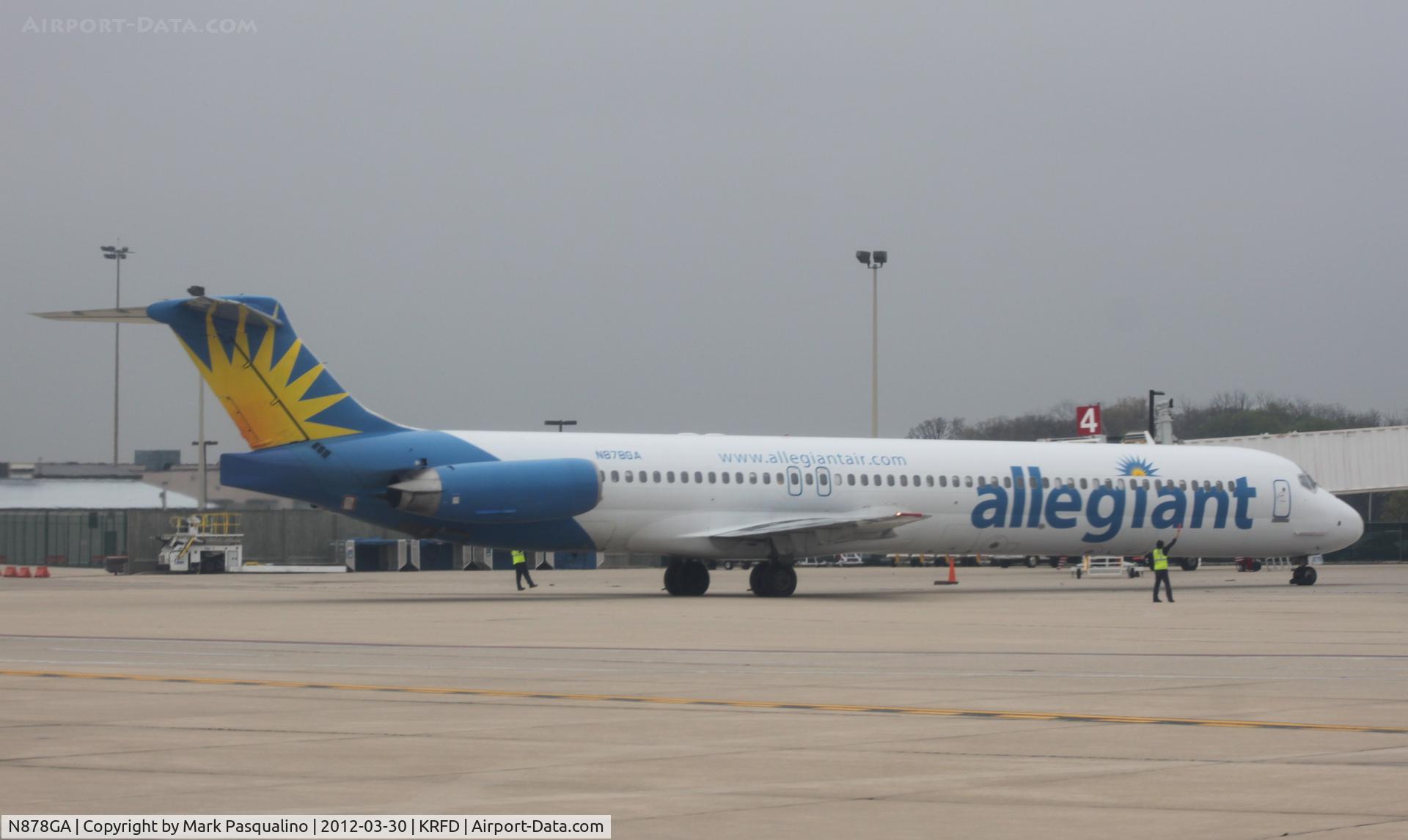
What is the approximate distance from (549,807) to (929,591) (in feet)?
105

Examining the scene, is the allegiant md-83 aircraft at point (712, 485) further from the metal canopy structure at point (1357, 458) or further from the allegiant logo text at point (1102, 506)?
the metal canopy structure at point (1357, 458)

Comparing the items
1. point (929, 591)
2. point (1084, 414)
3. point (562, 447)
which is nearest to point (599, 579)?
point (929, 591)

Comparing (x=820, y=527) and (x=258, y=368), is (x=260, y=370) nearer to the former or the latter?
(x=258, y=368)

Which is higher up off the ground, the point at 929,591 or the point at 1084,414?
the point at 1084,414

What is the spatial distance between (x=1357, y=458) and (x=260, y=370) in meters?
48.2

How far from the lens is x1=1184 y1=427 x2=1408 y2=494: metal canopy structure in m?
65.4

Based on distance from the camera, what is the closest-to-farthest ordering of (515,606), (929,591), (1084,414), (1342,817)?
(1342,817)
(515,606)
(929,591)
(1084,414)

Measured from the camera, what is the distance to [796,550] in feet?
115

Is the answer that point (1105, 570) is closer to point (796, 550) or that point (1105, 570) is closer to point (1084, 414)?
point (796, 550)

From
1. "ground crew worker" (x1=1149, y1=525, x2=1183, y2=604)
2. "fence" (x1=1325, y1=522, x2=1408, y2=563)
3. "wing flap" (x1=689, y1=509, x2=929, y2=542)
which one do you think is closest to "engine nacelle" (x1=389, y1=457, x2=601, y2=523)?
"wing flap" (x1=689, y1=509, x2=929, y2=542)

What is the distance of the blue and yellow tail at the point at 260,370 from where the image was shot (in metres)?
31.0

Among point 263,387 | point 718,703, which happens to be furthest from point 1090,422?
point 718,703

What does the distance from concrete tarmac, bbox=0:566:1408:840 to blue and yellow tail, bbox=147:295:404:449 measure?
585 centimetres

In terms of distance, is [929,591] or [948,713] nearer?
[948,713]
